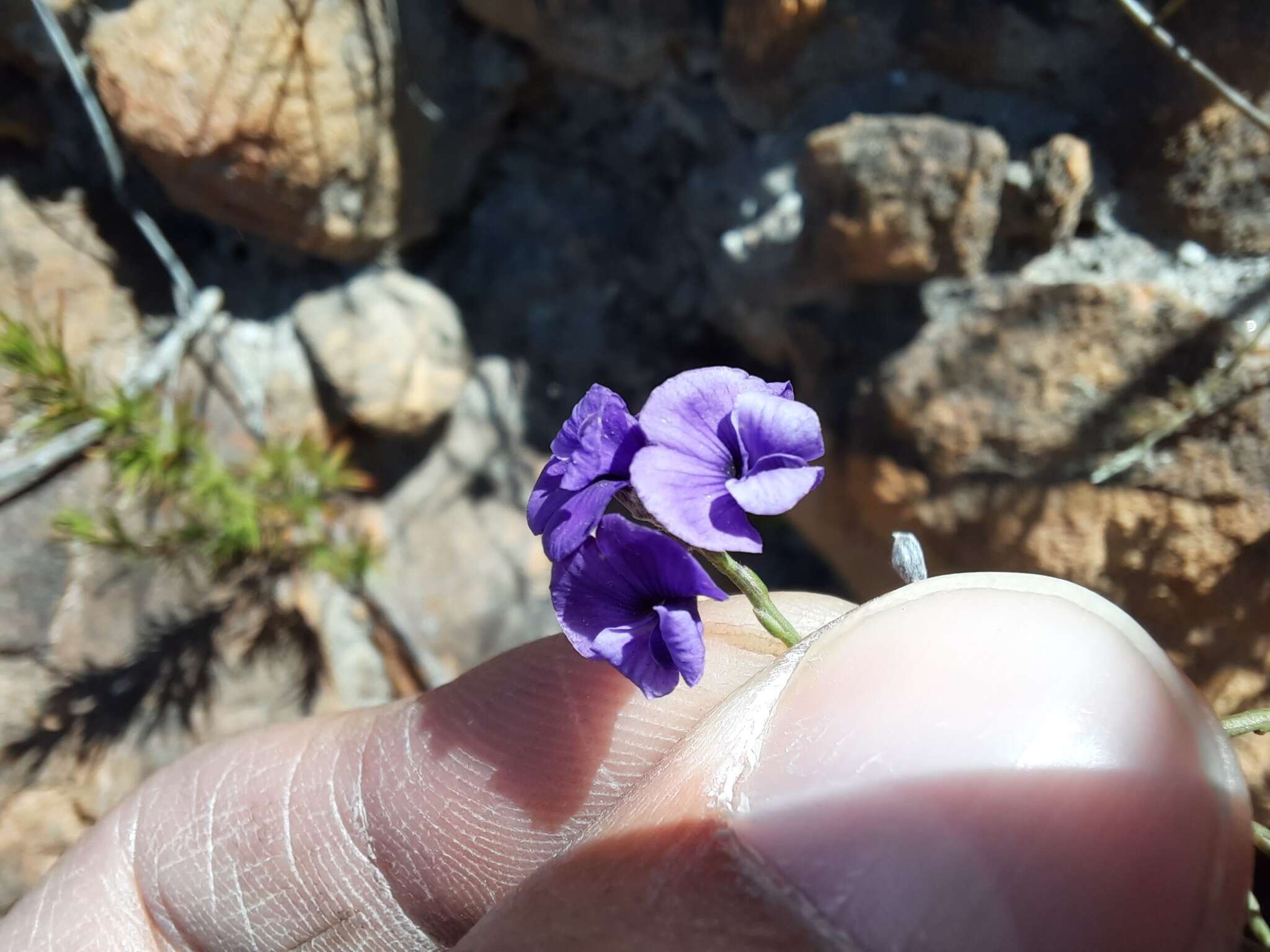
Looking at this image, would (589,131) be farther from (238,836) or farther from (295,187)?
(238,836)

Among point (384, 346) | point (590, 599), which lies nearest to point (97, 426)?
point (384, 346)

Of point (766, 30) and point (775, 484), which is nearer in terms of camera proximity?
point (775, 484)

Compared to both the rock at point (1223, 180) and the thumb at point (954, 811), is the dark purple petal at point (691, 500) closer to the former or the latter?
the thumb at point (954, 811)

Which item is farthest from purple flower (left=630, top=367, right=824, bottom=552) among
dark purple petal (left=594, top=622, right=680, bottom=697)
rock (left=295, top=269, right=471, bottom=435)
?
rock (left=295, top=269, right=471, bottom=435)

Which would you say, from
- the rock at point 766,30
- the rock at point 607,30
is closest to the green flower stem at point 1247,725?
the rock at point 766,30

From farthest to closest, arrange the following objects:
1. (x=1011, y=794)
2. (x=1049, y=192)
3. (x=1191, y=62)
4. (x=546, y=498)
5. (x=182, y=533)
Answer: (x=182, y=533)
(x=1049, y=192)
(x=1191, y=62)
(x=546, y=498)
(x=1011, y=794)

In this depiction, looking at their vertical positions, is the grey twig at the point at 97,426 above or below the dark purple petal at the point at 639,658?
below

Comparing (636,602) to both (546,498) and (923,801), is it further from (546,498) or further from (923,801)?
(923,801)
